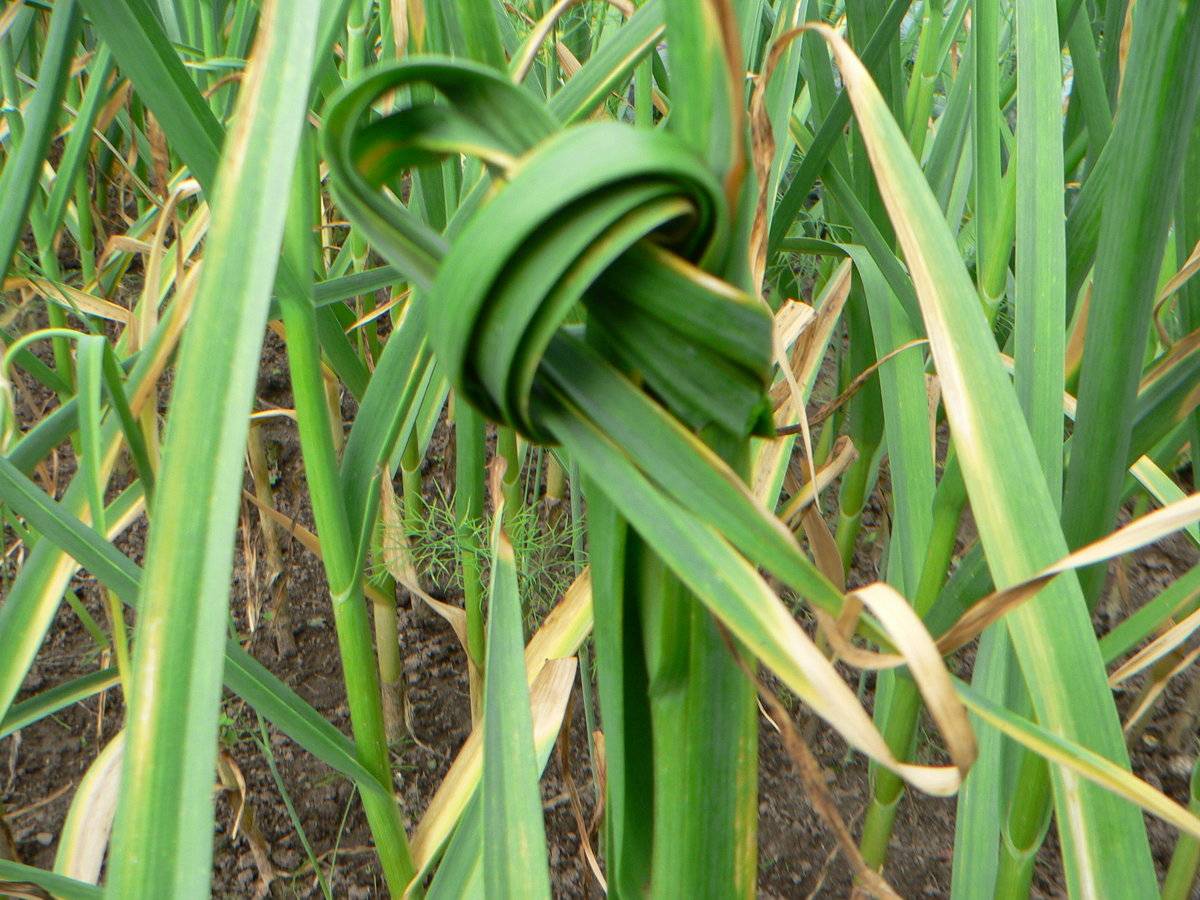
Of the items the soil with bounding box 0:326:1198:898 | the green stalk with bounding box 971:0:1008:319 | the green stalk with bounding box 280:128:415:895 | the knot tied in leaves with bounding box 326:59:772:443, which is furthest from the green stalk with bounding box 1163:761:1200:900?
the knot tied in leaves with bounding box 326:59:772:443

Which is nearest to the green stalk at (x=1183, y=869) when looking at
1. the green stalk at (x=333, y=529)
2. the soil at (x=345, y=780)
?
the soil at (x=345, y=780)

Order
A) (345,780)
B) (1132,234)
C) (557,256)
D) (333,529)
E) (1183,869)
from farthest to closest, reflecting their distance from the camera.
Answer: (345,780), (1183,869), (333,529), (1132,234), (557,256)

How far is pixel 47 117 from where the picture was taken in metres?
0.47

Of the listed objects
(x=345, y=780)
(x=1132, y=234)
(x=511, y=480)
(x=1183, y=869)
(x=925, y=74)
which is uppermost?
(x=925, y=74)

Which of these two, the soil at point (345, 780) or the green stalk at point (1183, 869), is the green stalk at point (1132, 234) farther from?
the soil at point (345, 780)

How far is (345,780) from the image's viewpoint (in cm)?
91

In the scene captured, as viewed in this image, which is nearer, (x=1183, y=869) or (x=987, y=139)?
(x=987, y=139)

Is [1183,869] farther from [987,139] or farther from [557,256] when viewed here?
[557,256]

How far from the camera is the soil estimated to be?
0.84 meters

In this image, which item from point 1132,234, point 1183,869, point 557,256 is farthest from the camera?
point 1183,869

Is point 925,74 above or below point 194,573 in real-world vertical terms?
above

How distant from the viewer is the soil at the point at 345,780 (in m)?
0.84

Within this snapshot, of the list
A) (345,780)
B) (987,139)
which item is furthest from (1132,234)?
(345,780)

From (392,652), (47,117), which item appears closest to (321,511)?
(47,117)
